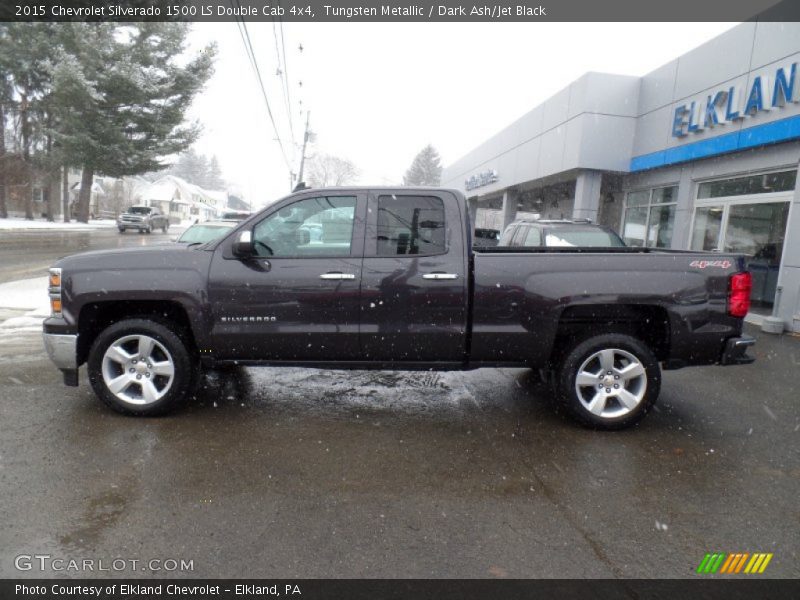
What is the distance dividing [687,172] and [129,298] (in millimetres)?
13031

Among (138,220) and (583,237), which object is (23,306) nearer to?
(583,237)

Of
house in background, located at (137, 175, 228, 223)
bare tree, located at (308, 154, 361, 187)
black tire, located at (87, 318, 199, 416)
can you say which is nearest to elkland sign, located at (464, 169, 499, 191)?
black tire, located at (87, 318, 199, 416)

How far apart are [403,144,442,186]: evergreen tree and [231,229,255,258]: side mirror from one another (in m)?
80.4

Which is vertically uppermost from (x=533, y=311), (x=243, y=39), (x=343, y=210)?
(x=243, y=39)

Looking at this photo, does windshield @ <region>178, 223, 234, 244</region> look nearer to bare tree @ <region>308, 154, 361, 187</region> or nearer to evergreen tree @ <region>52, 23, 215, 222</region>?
evergreen tree @ <region>52, 23, 215, 222</region>

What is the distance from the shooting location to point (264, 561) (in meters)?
2.66

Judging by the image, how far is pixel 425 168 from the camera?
84.4 m

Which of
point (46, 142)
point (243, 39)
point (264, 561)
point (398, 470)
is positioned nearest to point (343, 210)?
point (398, 470)

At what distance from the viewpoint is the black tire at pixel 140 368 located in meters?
4.39

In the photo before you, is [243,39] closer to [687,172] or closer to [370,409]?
[370,409]

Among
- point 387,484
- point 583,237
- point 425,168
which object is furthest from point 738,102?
point 425,168

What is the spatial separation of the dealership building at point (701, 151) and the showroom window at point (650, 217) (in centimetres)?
3

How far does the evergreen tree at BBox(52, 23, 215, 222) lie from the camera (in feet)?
101

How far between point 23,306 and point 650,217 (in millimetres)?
14684
